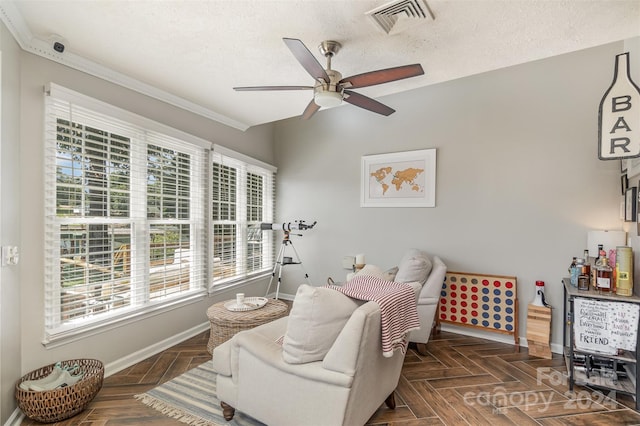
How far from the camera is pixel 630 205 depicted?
261cm

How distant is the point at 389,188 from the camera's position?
419cm

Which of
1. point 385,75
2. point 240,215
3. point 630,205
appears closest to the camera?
point 385,75

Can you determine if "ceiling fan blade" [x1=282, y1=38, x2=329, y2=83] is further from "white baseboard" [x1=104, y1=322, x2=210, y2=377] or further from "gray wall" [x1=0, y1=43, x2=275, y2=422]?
"white baseboard" [x1=104, y1=322, x2=210, y2=377]

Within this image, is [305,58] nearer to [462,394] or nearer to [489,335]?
[462,394]

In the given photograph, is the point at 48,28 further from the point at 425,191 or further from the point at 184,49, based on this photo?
the point at 425,191

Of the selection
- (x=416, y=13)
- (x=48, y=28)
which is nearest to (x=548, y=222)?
(x=416, y=13)

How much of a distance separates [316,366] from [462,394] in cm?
150

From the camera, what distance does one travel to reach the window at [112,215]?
2.38 m

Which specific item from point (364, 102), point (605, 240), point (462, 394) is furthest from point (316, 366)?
point (605, 240)

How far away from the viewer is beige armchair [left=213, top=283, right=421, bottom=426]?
1601 millimetres

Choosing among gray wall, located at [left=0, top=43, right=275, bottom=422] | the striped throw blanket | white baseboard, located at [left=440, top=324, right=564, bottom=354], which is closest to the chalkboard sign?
white baseboard, located at [left=440, top=324, right=564, bottom=354]

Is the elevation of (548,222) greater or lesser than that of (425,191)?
lesser

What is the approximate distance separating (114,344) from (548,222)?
4.41 m

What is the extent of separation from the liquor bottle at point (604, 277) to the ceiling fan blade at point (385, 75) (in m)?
2.12
